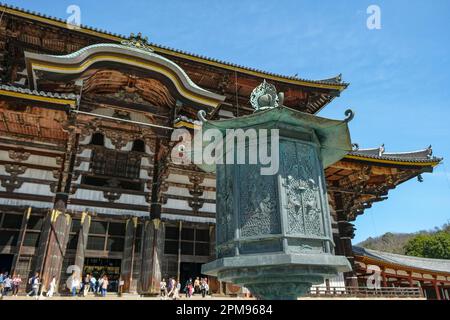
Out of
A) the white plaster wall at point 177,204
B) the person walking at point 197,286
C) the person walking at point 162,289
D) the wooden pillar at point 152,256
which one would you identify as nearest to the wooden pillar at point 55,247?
the wooden pillar at point 152,256

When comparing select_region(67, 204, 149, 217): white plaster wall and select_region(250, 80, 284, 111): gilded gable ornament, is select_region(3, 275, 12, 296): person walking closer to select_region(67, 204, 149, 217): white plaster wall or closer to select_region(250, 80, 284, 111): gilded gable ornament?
select_region(67, 204, 149, 217): white plaster wall

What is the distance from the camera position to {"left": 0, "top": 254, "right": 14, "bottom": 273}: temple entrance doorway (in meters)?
11.1

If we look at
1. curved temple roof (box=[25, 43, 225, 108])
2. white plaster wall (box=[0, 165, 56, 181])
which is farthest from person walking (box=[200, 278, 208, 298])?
curved temple roof (box=[25, 43, 225, 108])

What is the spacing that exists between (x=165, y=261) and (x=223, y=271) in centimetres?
886

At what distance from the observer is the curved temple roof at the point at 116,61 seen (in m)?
11.0

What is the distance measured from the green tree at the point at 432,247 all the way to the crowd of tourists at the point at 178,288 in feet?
126

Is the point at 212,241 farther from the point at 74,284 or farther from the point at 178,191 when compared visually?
the point at 74,284

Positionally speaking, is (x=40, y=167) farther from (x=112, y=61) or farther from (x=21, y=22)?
(x=21, y=22)

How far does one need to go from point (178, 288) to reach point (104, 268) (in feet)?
10.8

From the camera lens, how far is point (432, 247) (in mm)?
39688

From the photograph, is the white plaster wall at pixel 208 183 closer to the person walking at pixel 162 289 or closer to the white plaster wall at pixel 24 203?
the person walking at pixel 162 289

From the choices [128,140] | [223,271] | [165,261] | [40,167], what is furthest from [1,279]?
[223,271]

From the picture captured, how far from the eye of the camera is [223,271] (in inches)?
163

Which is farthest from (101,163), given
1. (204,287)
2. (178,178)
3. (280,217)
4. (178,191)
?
(280,217)
